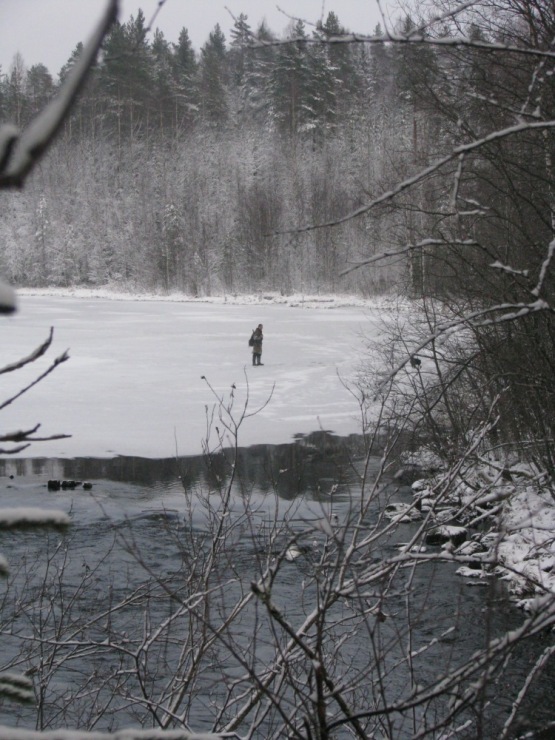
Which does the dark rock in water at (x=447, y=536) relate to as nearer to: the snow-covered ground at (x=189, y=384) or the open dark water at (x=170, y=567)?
the open dark water at (x=170, y=567)

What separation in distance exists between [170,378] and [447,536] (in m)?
12.8

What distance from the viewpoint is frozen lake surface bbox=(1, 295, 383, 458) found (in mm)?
16453

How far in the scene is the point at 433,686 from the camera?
2.16 m

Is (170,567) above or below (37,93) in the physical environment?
below

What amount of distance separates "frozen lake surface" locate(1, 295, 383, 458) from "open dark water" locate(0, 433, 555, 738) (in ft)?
3.23

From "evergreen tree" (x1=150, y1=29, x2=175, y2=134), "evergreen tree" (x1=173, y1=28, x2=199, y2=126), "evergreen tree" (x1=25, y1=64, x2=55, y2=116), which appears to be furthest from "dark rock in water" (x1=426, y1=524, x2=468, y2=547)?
"evergreen tree" (x1=173, y1=28, x2=199, y2=126)

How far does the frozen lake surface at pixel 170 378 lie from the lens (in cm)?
1645

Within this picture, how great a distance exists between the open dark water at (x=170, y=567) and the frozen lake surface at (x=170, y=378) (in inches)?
38.7

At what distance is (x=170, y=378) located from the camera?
22062mm

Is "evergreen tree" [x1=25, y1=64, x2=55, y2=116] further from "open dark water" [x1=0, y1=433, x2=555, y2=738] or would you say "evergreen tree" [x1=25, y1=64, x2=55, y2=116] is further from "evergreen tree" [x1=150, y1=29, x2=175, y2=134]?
"evergreen tree" [x1=150, y1=29, x2=175, y2=134]

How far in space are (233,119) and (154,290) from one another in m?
20.6

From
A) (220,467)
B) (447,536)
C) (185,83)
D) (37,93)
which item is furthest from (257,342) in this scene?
(185,83)

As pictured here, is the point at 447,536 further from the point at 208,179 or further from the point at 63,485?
the point at 208,179

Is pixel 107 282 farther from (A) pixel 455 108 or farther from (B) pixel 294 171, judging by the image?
(A) pixel 455 108
